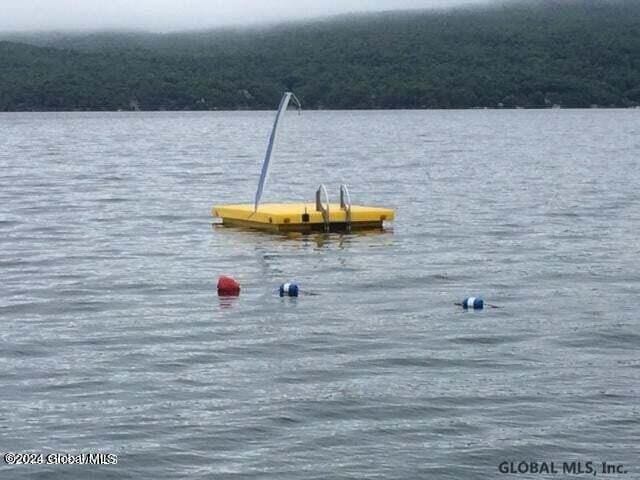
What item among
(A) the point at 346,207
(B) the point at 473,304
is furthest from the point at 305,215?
(B) the point at 473,304

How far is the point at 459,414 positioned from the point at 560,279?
34.9ft

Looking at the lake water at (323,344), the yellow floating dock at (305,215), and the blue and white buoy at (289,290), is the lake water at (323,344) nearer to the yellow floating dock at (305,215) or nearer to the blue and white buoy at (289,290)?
the blue and white buoy at (289,290)

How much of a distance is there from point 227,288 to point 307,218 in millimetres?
8335

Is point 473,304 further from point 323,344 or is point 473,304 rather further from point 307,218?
point 307,218

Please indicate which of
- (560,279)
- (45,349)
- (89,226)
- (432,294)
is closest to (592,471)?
(45,349)

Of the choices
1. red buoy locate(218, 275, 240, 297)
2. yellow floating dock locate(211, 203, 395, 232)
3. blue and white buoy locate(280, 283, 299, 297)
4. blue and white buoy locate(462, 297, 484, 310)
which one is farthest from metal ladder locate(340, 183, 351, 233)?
blue and white buoy locate(462, 297, 484, 310)

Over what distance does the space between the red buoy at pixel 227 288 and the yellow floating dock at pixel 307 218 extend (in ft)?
26.6

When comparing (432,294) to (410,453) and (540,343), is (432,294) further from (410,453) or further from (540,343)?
(410,453)

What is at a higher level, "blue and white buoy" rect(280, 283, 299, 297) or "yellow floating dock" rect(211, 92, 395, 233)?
"yellow floating dock" rect(211, 92, 395, 233)

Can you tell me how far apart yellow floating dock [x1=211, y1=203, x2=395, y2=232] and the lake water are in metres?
0.43

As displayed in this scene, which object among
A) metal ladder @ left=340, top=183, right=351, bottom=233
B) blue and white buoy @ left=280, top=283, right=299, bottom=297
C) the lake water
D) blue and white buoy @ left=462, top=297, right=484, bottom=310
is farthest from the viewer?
metal ladder @ left=340, top=183, right=351, bottom=233

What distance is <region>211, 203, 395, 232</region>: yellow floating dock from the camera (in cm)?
3303

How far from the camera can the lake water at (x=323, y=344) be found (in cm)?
1516

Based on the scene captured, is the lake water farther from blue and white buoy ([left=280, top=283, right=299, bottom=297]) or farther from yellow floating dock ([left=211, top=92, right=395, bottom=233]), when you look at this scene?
yellow floating dock ([left=211, top=92, right=395, bottom=233])
